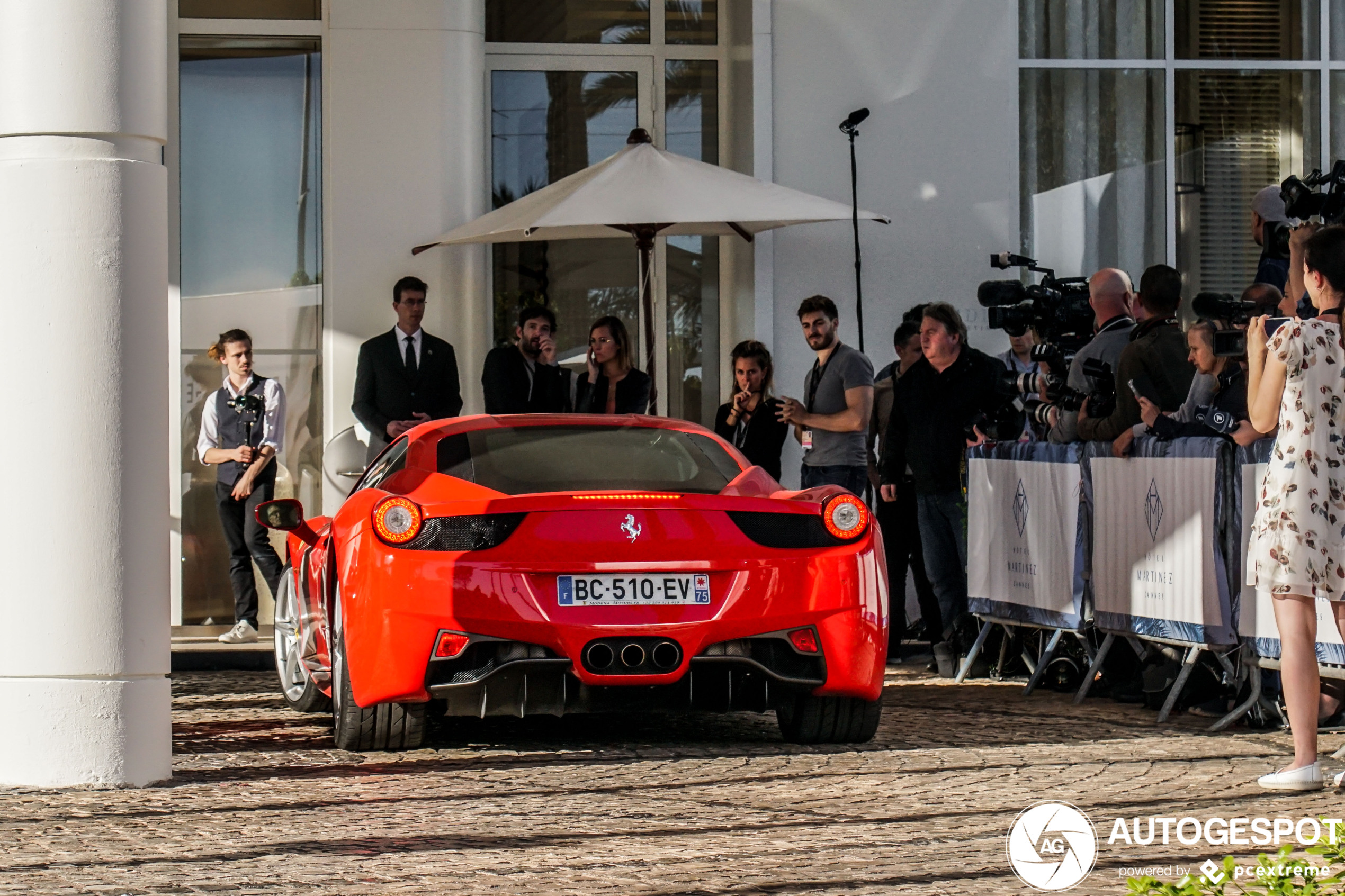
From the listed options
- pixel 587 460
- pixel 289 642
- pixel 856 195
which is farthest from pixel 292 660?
pixel 856 195

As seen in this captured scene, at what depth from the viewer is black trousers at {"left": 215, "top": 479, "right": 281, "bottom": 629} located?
1143cm

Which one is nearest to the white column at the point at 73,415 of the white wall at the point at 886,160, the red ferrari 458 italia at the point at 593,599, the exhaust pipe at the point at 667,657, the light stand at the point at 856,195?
the red ferrari 458 italia at the point at 593,599

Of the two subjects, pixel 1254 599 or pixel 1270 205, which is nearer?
pixel 1254 599

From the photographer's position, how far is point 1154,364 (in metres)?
8.41

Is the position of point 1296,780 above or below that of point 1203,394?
below

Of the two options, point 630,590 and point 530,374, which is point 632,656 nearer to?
point 630,590

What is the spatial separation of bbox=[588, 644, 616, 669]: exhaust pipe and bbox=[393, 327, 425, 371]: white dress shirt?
557 cm

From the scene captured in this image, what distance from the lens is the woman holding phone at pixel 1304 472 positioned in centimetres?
588

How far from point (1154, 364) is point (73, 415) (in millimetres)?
4941

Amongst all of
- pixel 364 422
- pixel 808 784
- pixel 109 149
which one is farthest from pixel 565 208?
pixel 808 784

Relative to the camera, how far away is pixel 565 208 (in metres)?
10.5

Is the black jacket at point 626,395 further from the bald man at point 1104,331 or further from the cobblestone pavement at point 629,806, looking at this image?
the cobblestone pavement at point 629,806

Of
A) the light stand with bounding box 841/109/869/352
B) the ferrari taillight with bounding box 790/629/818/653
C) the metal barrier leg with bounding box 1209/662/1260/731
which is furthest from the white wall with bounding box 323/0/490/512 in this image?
the metal barrier leg with bounding box 1209/662/1260/731

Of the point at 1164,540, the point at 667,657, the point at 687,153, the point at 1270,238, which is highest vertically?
the point at 687,153
